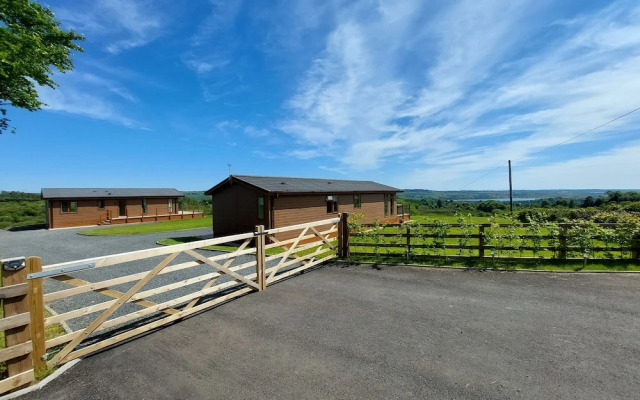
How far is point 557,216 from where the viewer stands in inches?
948

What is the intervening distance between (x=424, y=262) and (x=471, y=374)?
6.33 metres

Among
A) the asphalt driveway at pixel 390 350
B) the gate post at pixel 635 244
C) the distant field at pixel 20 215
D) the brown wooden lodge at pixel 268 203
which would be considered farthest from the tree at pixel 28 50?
the distant field at pixel 20 215

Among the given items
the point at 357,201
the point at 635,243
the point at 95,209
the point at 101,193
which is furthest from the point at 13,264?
the point at 101,193

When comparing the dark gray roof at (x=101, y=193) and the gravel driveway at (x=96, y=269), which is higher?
the dark gray roof at (x=101, y=193)

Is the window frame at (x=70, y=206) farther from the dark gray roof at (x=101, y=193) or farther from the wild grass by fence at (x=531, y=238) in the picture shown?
the wild grass by fence at (x=531, y=238)

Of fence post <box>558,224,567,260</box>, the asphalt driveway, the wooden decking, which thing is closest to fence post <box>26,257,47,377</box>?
the asphalt driveway

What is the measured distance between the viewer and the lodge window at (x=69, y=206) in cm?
2838

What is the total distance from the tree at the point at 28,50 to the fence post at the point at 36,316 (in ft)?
32.4

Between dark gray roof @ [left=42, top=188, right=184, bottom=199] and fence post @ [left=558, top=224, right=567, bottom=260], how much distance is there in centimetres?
3756

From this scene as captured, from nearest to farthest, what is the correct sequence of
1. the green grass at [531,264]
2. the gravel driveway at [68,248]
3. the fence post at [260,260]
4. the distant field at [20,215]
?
the fence post at [260,260]
the green grass at [531,264]
the gravel driveway at [68,248]
the distant field at [20,215]

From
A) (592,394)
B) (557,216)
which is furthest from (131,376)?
(557,216)

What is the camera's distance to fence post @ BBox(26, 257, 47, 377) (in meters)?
3.71

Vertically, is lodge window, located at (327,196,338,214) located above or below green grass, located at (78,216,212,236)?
above

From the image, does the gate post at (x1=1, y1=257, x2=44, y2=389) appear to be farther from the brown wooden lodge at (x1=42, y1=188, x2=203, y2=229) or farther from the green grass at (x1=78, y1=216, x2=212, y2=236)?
the brown wooden lodge at (x1=42, y1=188, x2=203, y2=229)
